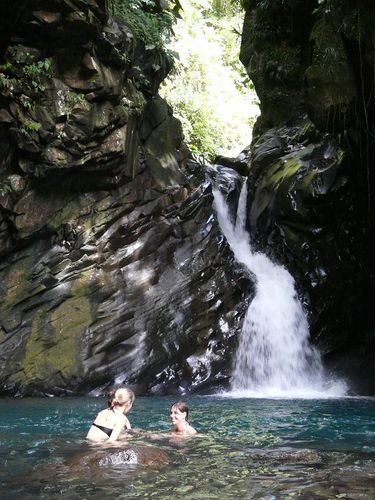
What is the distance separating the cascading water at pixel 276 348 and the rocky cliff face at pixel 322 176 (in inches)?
15.7

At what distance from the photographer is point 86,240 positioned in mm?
12328

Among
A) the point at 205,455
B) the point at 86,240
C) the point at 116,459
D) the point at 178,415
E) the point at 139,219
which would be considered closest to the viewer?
the point at 116,459

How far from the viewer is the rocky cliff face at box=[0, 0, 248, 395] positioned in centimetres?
1142

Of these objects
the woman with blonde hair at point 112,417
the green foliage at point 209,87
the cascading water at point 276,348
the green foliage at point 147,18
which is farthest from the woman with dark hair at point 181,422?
the green foliage at point 209,87

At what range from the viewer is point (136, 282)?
12703mm

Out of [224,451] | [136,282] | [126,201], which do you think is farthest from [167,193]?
[224,451]

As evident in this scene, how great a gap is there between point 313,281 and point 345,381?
2.54 meters

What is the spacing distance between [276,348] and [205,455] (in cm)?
761

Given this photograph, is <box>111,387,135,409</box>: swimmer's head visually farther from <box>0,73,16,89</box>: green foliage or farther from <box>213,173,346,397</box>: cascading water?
<box>0,73,16,89</box>: green foliage

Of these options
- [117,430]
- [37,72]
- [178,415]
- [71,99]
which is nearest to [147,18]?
[71,99]

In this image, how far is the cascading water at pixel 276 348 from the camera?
41.4 ft

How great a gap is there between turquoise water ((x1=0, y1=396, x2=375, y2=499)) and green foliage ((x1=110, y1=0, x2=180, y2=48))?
30.8 feet

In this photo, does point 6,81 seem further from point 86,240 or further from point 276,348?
point 276,348

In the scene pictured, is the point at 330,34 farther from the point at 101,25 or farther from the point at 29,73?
the point at 29,73
